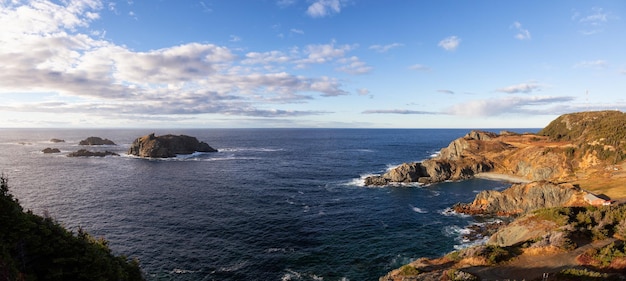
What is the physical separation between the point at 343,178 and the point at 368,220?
45101 mm

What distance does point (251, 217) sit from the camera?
69.3m

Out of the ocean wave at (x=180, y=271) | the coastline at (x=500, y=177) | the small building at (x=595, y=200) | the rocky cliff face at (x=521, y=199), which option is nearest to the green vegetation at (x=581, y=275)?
the small building at (x=595, y=200)

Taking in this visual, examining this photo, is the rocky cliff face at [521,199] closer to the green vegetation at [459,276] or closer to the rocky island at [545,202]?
the rocky island at [545,202]

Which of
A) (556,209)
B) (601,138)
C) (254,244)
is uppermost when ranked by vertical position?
(601,138)

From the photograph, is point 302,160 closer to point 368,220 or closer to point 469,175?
point 469,175

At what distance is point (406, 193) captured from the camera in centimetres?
9181

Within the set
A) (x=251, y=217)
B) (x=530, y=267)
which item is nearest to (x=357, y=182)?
(x=251, y=217)

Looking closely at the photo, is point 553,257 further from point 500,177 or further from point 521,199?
point 500,177

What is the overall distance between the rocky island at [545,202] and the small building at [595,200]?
0.74 feet

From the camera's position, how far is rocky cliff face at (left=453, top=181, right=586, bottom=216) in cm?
7150

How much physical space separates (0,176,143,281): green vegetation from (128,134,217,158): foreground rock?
148 m

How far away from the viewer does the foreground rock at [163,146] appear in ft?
541

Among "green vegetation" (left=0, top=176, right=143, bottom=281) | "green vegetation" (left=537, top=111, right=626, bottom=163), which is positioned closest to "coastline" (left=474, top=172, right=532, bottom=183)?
"green vegetation" (left=537, top=111, right=626, bottom=163)

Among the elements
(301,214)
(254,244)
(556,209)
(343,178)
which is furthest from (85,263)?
(343,178)
